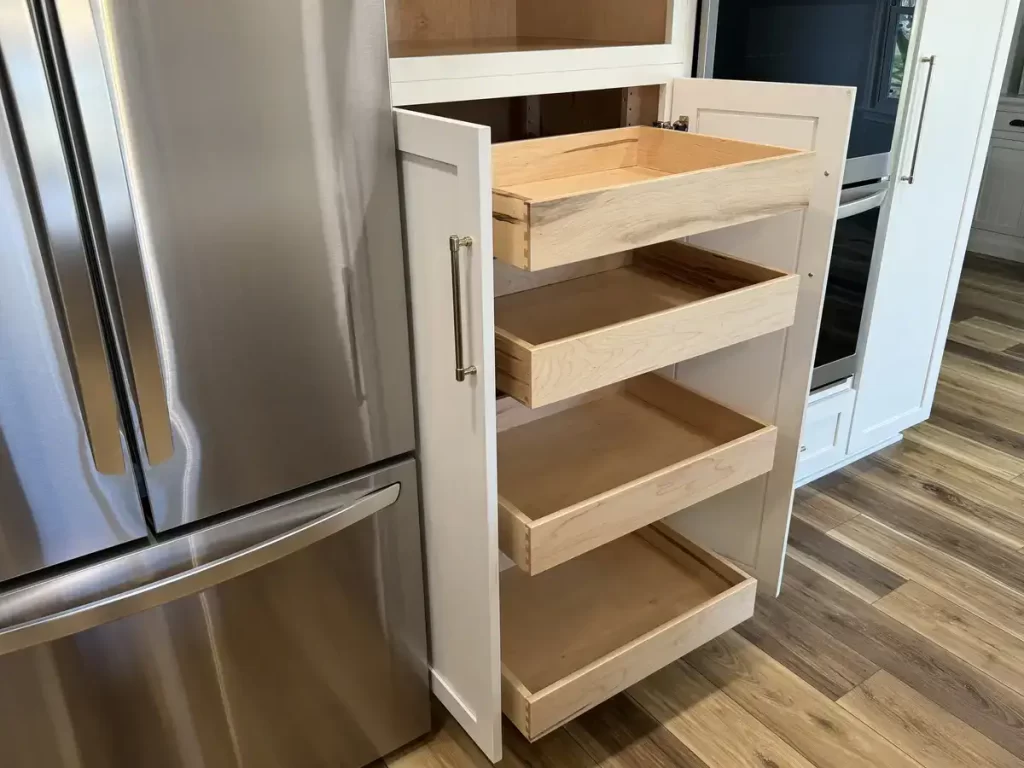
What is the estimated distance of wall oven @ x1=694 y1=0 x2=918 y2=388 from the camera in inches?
70.8

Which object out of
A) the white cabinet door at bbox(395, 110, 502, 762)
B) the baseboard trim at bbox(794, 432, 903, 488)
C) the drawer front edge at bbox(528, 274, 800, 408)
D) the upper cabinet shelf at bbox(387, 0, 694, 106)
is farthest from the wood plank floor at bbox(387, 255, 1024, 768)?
the upper cabinet shelf at bbox(387, 0, 694, 106)

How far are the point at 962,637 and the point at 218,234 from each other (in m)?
1.88

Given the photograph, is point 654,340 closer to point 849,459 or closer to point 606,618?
point 606,618

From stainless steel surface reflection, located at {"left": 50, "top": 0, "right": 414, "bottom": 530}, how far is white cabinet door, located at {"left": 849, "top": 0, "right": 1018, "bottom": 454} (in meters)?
1.60

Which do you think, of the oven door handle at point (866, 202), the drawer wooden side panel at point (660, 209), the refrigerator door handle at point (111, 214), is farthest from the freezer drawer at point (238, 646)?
the oven door handle at point (866, 202)

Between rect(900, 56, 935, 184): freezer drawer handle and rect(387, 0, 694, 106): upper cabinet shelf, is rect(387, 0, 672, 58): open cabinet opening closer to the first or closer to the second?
rect(387, 0, 694, 106): upper cabinet shelf

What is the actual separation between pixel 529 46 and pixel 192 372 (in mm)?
964

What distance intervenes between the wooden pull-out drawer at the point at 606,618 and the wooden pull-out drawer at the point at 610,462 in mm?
249

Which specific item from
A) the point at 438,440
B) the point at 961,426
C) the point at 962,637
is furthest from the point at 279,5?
the point at 961,426

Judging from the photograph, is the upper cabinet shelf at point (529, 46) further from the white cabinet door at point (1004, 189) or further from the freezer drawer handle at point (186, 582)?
the white cabinet door at point (1004, 189)

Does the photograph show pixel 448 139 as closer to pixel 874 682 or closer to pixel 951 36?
pixel 874 682

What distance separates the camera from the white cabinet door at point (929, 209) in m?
2.16

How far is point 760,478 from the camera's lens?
192 cm

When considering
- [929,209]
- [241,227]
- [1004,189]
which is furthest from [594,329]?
[1004,189]
